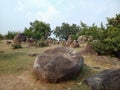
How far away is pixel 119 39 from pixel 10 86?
28.0 feet

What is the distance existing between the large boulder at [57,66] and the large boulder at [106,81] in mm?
1300

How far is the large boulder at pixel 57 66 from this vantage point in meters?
12.3

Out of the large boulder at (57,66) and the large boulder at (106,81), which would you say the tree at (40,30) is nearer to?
the large boulder at (57,66)

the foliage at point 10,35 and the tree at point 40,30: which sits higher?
the tree at point 40,30

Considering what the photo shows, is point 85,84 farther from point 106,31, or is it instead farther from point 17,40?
point 17,40

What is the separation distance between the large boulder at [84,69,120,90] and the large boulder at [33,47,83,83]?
1.30 metres

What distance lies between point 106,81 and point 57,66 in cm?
261

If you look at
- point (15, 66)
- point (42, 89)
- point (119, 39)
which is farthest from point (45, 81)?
point (119, 39)

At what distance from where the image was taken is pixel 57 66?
1241 cm

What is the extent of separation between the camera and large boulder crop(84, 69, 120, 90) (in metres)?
10.6

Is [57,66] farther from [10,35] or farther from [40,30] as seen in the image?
[40,30]

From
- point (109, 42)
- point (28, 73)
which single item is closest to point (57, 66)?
point (28, 73)

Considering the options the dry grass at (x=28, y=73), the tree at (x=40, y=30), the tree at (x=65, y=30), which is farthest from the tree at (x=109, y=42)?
the tree at (x=65, y=30)

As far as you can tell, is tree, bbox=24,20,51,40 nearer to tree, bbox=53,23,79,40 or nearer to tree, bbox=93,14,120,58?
tree, bbox=53,23,79,40
